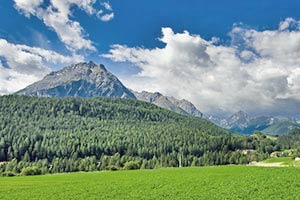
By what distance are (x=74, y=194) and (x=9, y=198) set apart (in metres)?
9.77

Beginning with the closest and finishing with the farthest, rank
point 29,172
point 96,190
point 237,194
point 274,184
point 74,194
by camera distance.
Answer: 1. point 237,194
2. point 274,184
3. point 74,194
4. point 96,190
5. point 29,172

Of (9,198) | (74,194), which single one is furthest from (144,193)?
(9,198)

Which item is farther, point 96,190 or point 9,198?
point 96,190

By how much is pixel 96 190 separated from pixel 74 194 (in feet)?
15.7

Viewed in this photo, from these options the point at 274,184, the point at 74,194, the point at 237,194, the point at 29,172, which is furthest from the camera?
the point at 29,172

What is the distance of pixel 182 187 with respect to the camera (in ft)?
195

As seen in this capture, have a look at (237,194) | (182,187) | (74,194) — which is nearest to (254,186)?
(237,194)

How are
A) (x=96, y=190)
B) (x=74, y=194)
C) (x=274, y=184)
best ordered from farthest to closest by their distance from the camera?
(x=96, y=190), (x=74, y=194), (x=274, y=184)

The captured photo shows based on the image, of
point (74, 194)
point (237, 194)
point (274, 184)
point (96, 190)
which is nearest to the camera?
point (237, 194)

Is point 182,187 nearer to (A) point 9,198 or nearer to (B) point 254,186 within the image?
(B) point 254,186

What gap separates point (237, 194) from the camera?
4847 cm

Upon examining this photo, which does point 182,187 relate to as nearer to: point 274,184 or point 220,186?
point 220,186

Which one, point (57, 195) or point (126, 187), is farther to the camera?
point (126, 187)

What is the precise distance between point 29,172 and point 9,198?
9762cm
